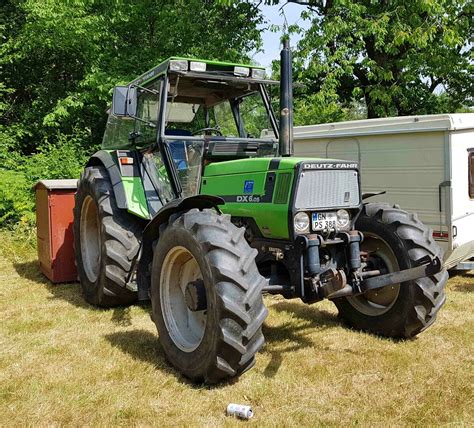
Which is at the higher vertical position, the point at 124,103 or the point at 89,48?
the point at 89,48

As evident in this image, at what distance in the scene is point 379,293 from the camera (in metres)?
4.77

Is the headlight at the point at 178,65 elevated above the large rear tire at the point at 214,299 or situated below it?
above

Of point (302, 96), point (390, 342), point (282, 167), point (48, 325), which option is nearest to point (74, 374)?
point (48, 325)

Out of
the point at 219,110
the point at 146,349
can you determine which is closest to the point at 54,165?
the point at 219,110

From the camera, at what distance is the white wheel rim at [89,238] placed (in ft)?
20.1

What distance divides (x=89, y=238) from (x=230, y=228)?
10.4 ft

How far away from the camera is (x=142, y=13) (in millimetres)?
14172

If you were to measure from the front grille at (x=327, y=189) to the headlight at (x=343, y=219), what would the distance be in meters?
0.06

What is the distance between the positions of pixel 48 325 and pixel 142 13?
11.1 metres

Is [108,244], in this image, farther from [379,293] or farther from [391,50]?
[391,50]

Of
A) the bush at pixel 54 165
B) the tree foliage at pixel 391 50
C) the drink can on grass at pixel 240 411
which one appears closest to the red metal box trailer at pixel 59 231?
the bush at pixel 54 165

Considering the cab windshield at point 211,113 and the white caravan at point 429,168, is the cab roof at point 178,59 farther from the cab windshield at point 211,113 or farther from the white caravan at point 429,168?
the white caravan at point 429,168

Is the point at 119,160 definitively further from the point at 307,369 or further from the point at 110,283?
the point at 307,369

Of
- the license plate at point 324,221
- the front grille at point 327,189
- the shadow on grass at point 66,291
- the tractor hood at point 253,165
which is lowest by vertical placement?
the shadow on grass at point 66,291
